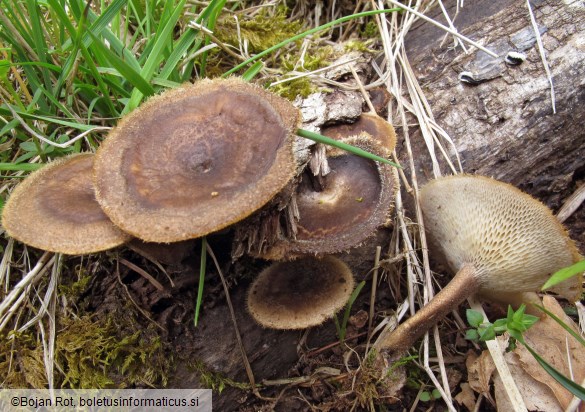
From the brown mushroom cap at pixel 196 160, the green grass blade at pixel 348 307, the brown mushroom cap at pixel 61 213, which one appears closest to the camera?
the brown mushroom cap at pixel 196 160

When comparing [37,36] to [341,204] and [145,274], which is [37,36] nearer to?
[145,274]

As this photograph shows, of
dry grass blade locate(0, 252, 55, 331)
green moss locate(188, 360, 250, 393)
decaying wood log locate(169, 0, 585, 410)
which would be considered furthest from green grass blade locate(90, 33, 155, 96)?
decaying wood log locate(169, 0, 585, 410)

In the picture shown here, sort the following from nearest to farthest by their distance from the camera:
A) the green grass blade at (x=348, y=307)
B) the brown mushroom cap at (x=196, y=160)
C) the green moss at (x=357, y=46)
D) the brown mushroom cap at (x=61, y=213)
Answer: the brown mushroom cap at (x=196, y=160)
the brown mushroom cap at (x=61, y=213)
the green grass blade at (x=348, y=307)
the green moss at (x=357, y=46)

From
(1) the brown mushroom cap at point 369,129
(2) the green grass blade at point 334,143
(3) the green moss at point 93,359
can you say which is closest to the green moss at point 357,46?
(1) the brown mushroom cap at point 369,129

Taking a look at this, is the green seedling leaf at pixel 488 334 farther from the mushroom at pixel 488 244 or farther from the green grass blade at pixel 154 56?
the green grass blade at pixel 154 56

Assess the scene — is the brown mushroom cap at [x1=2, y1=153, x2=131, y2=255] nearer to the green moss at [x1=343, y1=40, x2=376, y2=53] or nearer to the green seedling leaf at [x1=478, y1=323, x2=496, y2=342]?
the green seedling leaf at [x1=478, y1=323, x2=496, y2=342]
